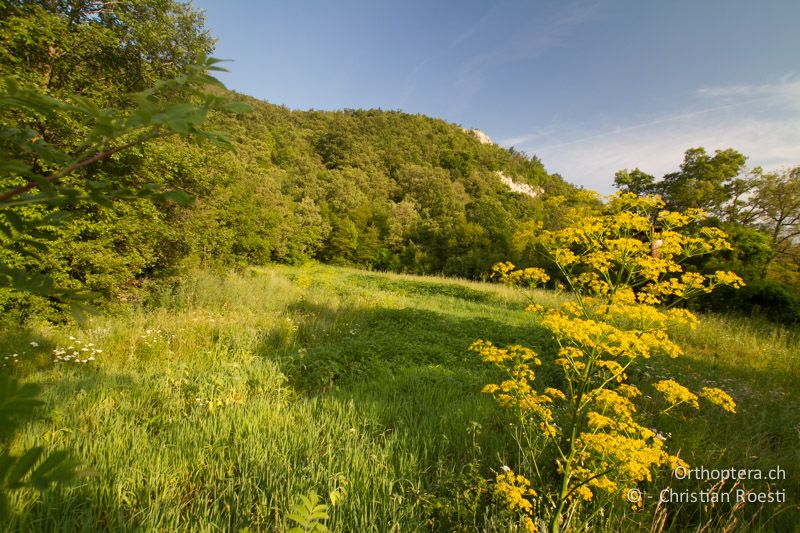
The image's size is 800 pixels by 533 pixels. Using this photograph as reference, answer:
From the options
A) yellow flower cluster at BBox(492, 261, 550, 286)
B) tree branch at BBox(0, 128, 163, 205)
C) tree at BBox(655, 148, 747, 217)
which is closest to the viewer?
tree branch at BBox(0, 128, 163, 205)

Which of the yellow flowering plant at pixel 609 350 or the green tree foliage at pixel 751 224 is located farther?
the green tree foliage at pixel 751 224

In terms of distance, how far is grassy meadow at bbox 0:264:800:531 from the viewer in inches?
82.6

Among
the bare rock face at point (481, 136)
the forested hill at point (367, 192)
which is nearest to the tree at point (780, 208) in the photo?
the forested hill at point (367, 192)

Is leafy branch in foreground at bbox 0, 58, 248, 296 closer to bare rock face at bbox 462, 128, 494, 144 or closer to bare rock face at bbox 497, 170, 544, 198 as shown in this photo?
bare rock face at bbox 497, 170, 544, 198

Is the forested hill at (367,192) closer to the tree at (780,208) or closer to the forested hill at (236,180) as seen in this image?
the forested hill at (236,180)

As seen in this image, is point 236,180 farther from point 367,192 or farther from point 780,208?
point 367,192

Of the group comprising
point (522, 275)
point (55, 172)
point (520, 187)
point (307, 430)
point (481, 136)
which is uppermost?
point (481, 136)

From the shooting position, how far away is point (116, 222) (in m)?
7.37

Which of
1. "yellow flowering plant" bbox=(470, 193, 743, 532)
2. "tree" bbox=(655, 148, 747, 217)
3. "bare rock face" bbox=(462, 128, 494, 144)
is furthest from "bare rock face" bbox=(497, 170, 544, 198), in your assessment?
"yellow flowering plant" bbox=(470, 193, 743, 532)

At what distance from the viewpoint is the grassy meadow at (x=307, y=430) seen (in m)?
2.10

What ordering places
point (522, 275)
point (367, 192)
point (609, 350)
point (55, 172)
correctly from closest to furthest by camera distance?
1. point (55, 172)
2. point (609, 350)
3. point (522, 275)
4. point (367, 192)

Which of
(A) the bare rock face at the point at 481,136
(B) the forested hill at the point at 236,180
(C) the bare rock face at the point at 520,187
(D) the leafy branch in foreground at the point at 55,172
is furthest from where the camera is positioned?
(A) the bare rock face at the point at 481,136

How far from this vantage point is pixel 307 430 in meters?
2.87

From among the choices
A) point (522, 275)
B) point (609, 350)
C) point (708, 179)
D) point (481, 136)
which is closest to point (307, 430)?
point (522, 275)
